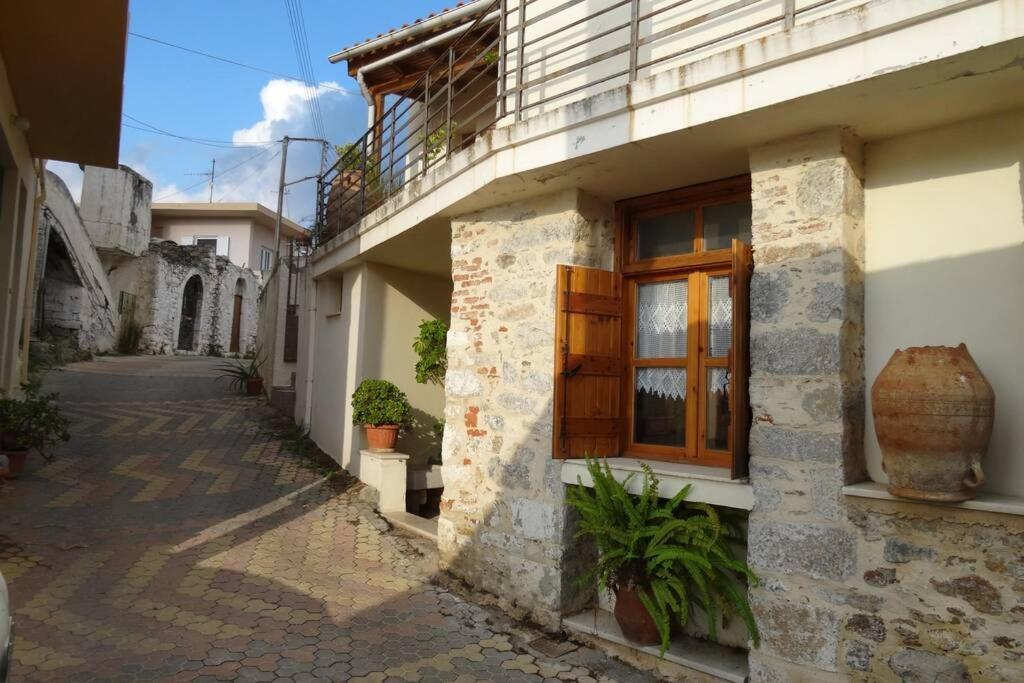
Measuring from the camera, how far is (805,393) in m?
3.64

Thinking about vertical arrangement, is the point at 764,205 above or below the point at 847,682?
above

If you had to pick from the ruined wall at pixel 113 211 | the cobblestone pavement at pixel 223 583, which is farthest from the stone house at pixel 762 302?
the ruined wall at pixel 113 211

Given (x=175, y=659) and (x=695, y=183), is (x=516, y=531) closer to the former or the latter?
(x=175, y=659)

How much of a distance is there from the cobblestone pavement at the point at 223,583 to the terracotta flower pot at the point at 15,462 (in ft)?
0.42

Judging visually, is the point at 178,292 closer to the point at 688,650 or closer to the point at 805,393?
the point at 688,650

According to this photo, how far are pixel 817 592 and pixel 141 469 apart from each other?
7329 mm

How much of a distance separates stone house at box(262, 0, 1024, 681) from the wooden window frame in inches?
Answer: 0.7

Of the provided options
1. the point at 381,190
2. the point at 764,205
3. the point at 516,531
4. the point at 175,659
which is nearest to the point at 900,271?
the point at 764,205

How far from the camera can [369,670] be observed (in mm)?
3877

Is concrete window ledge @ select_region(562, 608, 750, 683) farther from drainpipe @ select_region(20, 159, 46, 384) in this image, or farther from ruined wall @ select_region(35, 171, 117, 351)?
ruined wall @ select_region(35, 171, 117, 351)

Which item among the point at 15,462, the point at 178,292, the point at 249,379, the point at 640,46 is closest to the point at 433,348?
the point at 640,46

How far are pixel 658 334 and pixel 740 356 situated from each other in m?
0.96

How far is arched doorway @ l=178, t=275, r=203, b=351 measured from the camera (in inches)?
899

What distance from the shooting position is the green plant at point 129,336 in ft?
64.7
